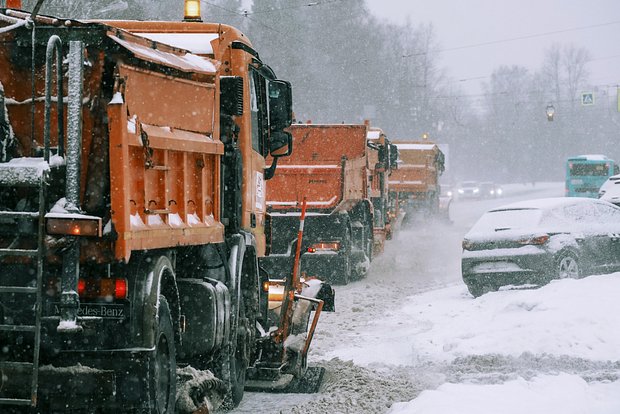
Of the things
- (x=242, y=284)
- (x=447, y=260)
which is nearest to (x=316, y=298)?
(x=242, y=284)

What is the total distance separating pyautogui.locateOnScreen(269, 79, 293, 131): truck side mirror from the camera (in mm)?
8478

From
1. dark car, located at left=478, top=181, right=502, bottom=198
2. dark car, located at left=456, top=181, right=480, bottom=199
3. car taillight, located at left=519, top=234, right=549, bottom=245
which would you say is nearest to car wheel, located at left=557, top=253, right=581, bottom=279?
car taillight, located at left=519, top=234, right=549, bottom=245

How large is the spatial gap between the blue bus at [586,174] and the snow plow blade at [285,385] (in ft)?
137

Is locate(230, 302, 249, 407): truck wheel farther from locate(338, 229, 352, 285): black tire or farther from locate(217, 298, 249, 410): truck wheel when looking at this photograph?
locate(338, 229, 352, 285): black tire

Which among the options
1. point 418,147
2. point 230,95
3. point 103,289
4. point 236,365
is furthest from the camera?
point 418,147

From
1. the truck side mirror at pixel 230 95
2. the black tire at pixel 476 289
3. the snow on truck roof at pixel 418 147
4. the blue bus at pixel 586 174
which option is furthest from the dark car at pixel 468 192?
the truck side mirror at pixel 230 95

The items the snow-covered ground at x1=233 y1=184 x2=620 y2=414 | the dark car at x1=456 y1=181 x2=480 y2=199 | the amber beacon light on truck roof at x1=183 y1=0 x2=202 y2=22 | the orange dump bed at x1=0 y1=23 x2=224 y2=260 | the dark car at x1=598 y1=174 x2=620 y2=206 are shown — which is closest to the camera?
the orange dump bed at x1=0 y1=23 x2=224 y2=260

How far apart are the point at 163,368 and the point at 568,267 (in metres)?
10.0

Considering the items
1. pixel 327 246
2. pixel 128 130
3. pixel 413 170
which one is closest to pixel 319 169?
pixel 327 246

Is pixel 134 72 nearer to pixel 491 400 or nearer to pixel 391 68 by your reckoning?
pixel 491 400

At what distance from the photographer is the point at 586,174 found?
48125mm

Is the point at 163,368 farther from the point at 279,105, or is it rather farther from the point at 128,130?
the point at 279,105

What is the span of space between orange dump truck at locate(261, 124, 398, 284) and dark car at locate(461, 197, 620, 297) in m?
2.74

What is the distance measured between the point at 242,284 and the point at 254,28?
54.7 meters
